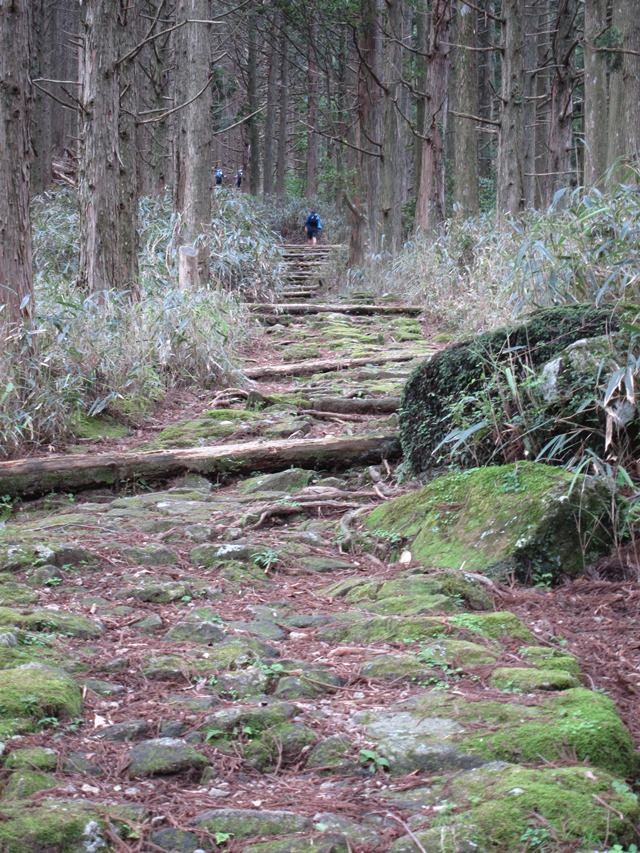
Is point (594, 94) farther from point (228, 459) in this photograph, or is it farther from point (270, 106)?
point (270, 106)

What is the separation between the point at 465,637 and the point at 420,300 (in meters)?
10.2

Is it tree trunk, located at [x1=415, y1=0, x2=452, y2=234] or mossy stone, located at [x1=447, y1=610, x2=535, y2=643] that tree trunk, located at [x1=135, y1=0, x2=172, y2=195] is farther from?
mossy stone, located at [x1=447, y1=610, x2=535, y2=643]

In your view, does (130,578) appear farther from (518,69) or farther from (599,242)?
(518,69)

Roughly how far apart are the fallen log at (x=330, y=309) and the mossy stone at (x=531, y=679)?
9.75m

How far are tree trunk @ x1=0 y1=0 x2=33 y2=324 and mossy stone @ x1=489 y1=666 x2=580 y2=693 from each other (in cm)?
447

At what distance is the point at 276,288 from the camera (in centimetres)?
1386

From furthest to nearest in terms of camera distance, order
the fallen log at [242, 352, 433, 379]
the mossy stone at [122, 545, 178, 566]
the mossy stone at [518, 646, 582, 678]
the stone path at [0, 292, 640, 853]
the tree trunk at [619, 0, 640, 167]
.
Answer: the tree trunk at [619, 0, 640, 167], the fallen log at [242, 352, 433, 379], the mossy stone at [122, 545, 178, 566], the mossy stone at [518, 646, 582, 678], the stone path at [0, 292, 640, 853]

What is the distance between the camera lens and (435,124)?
14906mm

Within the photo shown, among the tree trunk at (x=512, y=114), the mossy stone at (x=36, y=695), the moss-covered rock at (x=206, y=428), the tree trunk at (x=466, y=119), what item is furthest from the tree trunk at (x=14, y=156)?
the tree trunk at (x=466, y=119)

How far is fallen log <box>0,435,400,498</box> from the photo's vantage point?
199 inches

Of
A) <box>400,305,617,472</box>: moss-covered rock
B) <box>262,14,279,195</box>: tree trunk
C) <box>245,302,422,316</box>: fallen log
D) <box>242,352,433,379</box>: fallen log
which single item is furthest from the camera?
<box>262,14,279,195</box>: tree trunk

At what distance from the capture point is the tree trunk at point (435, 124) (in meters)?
14.7

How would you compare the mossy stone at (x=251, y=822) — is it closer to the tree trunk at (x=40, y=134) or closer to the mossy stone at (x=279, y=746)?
the mossy stone at (x=279, y=746)

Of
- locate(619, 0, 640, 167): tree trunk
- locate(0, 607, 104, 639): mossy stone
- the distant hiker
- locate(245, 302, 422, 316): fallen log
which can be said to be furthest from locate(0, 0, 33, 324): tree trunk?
the distant hiker
